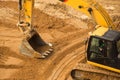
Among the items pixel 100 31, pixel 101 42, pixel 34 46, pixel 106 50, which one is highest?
pixel 100 31

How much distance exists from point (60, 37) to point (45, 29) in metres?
1.18

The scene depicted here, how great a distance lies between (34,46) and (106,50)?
4.01 metres

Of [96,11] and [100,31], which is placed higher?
[96,11]

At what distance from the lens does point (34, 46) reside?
13.1 m

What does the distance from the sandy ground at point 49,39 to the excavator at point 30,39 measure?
0.26 m

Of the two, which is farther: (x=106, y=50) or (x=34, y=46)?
(x=34, y=46)

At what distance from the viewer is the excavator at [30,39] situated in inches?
474

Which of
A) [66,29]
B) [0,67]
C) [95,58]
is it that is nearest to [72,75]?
[95,58]

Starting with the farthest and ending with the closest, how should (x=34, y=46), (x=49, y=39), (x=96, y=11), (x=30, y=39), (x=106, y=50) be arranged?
(x=49, y=39)
(x=34, y=46)
(x=30, y=39)
(x=96, y=11)
(x=106, y=50)

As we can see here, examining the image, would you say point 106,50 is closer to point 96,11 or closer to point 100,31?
point 100,31

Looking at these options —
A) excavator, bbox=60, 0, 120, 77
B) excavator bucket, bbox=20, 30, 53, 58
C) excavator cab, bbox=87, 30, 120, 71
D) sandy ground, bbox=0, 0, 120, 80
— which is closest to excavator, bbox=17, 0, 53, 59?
excavator bucket, bbox=20, 30, 53, 58

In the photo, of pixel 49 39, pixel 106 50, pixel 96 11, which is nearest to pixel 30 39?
pixel 49 39

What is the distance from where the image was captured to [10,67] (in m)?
12.2

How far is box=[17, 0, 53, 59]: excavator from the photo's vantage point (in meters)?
12.0
